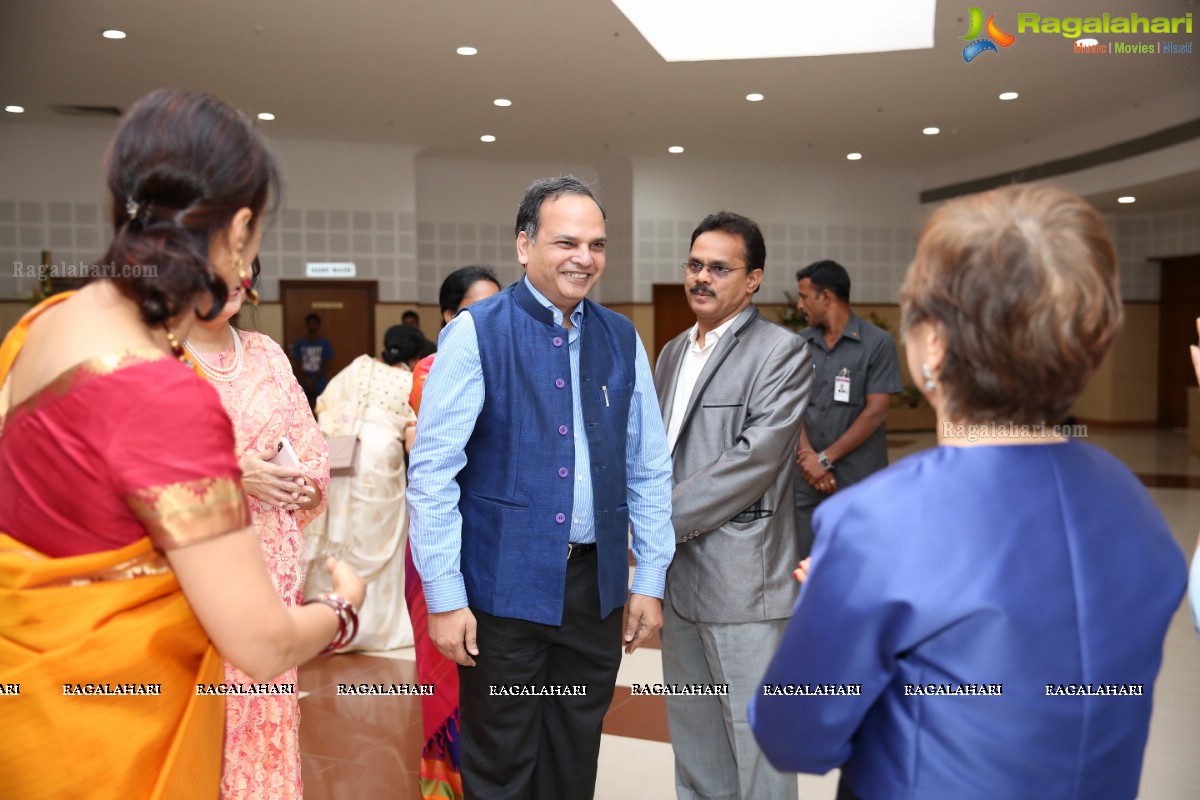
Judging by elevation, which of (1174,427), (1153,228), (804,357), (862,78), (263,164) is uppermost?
(862,78)

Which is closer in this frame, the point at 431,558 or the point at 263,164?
the point at 263,164

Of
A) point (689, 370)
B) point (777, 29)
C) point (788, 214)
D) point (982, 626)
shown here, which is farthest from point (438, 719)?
point (788, 214)

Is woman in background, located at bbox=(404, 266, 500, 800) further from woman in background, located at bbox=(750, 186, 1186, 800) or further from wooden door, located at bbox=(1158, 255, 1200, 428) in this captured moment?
wooden door, located at bbox=(1158, 255, 1200, 428)

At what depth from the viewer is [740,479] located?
96.6 inches

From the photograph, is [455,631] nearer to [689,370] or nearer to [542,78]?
[689,370]

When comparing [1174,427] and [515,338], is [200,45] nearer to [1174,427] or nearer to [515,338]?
[515,338]

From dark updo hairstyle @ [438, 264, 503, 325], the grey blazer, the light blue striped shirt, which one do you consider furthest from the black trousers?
dark updo hairstyle @ [438, 264, 503, 325]

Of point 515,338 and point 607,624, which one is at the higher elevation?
point 515,338

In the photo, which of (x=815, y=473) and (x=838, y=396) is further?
(x=838, y=396)

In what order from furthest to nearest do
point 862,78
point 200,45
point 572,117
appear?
1. point 572,117
2. point 862,78
3. point 200,45

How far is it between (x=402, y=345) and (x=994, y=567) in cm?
390

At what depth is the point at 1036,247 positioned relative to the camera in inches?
40.9

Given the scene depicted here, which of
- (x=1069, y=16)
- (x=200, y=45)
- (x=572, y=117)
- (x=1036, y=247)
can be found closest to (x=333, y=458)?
(x=1036, y=247)

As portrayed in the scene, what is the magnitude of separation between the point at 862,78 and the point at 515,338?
9664 mm
